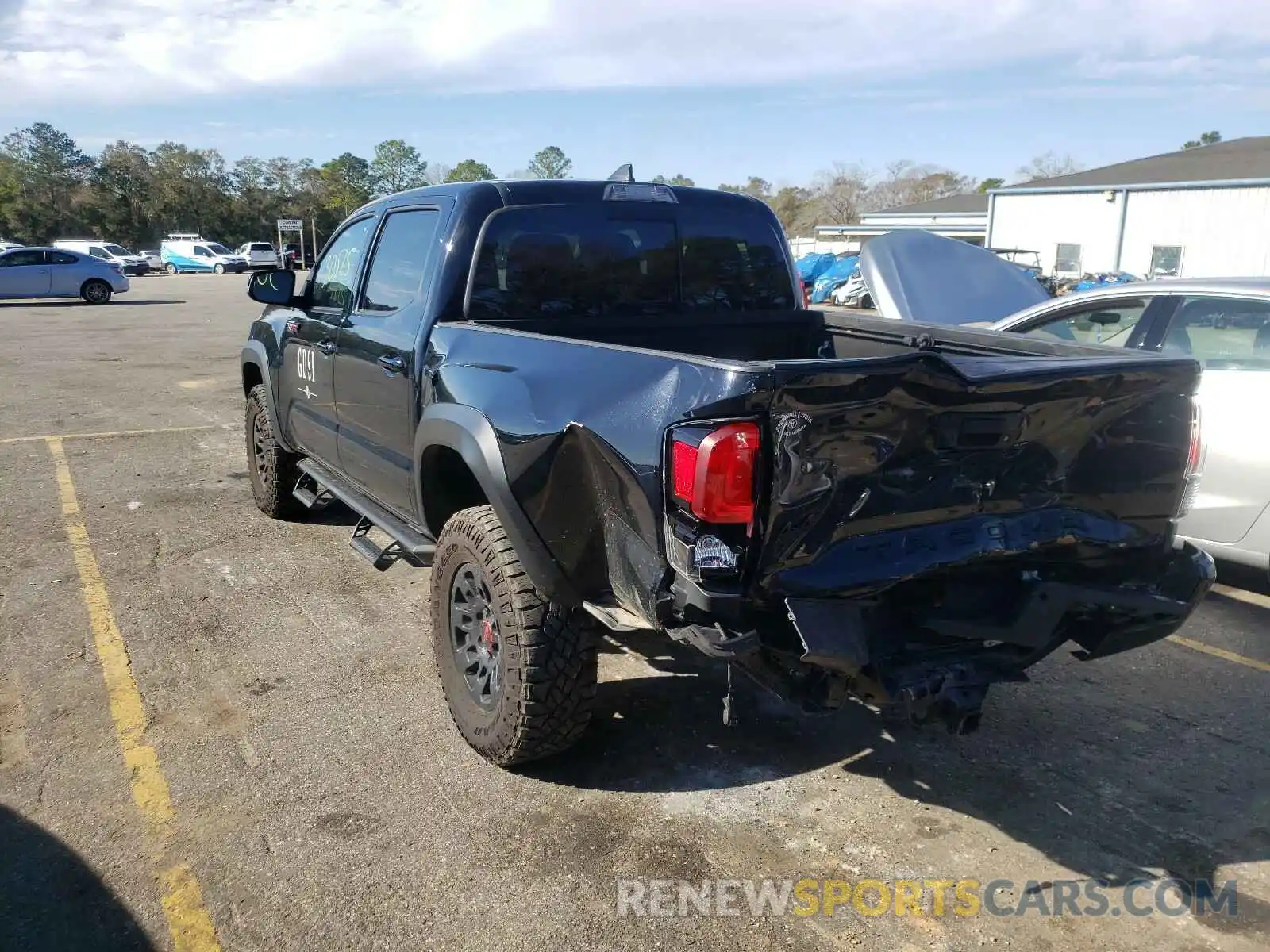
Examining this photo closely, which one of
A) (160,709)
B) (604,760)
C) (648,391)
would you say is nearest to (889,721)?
(604,760)

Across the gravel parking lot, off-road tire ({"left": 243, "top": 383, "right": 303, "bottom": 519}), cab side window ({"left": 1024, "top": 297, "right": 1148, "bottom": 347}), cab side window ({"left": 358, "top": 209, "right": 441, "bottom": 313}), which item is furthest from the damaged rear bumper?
off-road tire ({"left": 243, "top": 383, "right": 303, "bottom": 519})

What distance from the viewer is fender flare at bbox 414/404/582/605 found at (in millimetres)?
3143

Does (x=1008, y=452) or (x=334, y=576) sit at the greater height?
(x=1008, y=452)

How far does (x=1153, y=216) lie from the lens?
33.6 m

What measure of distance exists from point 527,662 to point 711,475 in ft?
3.60

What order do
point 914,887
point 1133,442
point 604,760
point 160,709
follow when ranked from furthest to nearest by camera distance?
point 160,709
point 604,760
point 1133,442
point 914,887

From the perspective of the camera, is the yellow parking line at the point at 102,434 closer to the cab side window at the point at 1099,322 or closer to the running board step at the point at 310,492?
the running board step at the point at 310,492

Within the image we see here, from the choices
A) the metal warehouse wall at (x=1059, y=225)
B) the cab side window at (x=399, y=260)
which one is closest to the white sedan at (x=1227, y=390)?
the cab side window at (x=399, y=260)

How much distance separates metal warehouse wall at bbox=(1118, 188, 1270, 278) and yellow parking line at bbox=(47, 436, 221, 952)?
3260cm

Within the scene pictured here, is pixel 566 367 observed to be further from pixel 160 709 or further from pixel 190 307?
pixel 190 307

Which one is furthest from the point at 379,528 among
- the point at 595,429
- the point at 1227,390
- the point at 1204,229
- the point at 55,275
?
the point at 1204,229

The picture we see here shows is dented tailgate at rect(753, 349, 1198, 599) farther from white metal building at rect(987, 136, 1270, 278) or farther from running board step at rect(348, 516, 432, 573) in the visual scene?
white metal building at rect(987, 136, 1270, 278)

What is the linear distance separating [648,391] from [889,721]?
77.5 inches

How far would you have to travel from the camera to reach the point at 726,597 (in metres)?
2.56
